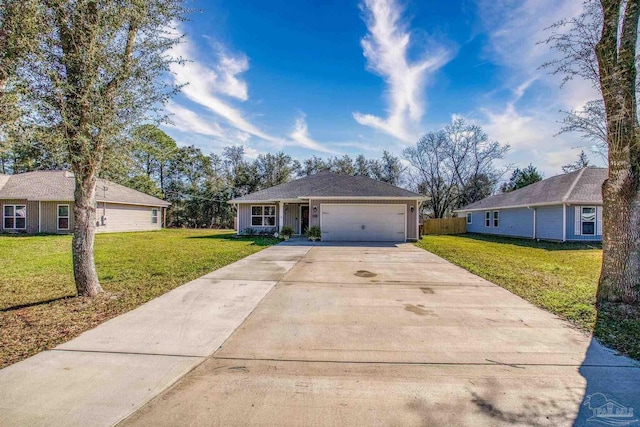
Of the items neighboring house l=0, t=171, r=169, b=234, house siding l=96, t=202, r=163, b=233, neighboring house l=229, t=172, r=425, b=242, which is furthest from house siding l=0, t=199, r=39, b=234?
neighboring house l=229, t=172, r=425, b=242

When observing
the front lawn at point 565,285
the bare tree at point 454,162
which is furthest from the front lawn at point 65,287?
the bare tree at point 454,162

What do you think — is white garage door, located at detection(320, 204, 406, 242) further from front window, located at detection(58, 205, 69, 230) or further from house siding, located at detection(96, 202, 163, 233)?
front window, located at detection(58, 205, 69, 230)

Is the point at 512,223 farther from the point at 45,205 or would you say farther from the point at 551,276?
the point at 45,205

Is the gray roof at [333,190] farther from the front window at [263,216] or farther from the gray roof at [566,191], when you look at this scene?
the gray roof at [566,191]

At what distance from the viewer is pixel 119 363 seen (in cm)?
321

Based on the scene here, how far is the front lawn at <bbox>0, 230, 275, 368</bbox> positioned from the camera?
398 centimetres

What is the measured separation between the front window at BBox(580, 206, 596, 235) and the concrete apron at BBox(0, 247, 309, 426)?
1790cm

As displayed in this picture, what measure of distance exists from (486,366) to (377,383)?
1.25 m

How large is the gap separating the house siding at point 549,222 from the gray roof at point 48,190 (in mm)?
24466

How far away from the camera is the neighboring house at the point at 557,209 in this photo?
15656 mm

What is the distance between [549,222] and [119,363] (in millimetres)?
20037

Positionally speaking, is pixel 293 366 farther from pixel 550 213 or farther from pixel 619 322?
pixel 550 213

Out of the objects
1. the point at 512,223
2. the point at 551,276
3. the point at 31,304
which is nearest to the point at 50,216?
the point at 31,304

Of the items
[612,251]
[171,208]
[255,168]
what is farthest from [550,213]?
[171,208]
